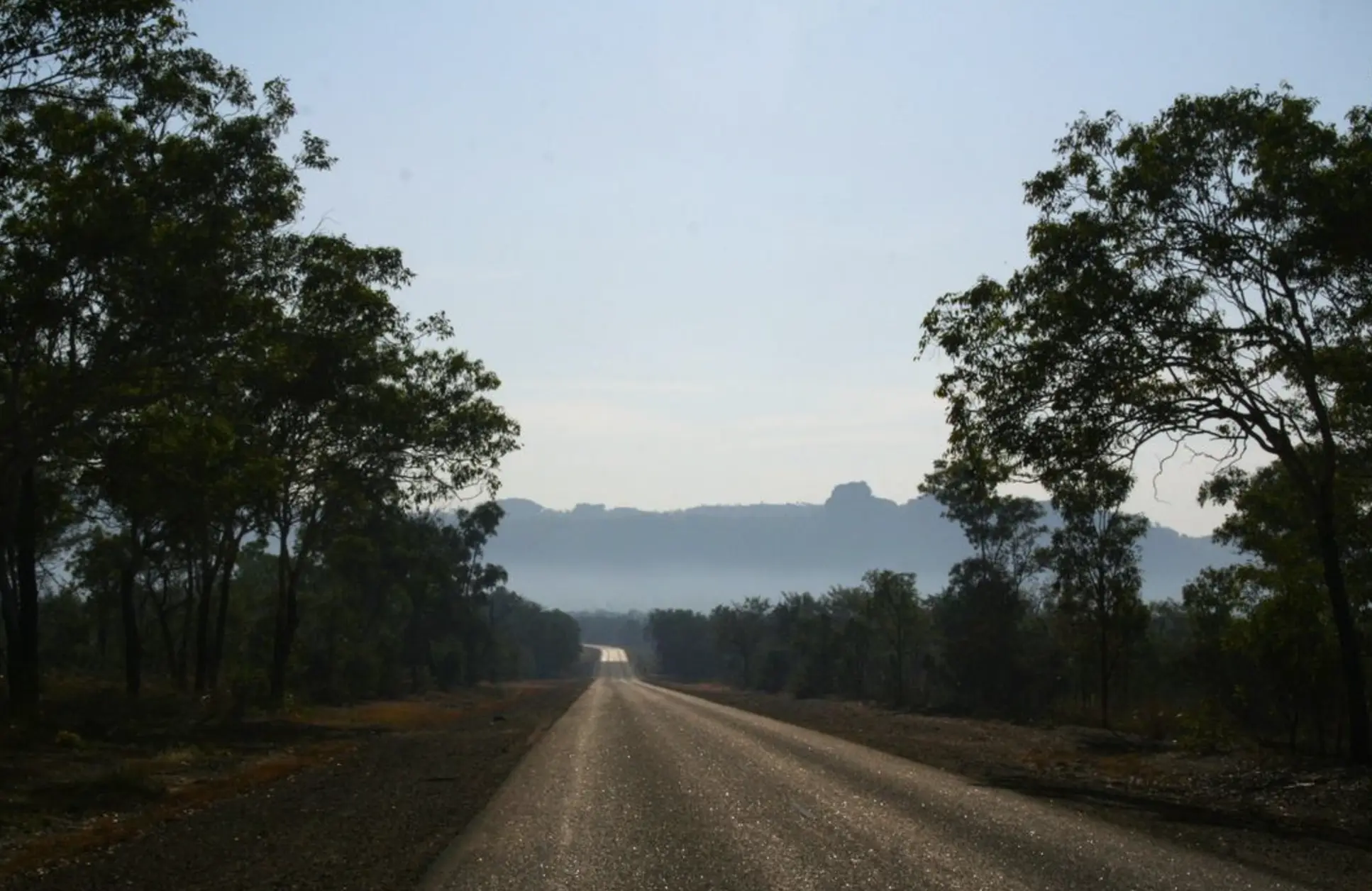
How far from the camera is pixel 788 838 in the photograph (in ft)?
43.5

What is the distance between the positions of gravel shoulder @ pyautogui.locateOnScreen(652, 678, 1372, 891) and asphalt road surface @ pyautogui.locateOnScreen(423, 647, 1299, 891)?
0.84m

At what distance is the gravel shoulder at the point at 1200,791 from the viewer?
13.0 m

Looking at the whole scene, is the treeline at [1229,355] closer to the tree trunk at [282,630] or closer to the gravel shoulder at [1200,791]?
the gravel shoulder at [1200,791]

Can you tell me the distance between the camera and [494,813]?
1577 centimetres

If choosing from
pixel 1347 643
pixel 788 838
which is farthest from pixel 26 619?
pixel 1347 643

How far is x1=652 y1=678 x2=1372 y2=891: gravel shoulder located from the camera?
13023 mm

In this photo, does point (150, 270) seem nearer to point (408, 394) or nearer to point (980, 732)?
point (408, 394)

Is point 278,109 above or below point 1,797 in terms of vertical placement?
above

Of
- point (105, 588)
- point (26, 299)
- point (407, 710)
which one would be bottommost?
point (407, 710)

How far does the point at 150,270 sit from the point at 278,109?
6.65 metres

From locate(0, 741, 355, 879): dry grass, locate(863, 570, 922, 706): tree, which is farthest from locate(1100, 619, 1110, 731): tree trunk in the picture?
→ locate(863, 570, 922, 706): tree

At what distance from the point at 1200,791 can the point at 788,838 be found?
10.8 metres

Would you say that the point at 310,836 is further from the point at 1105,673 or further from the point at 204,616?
the point at 1105,673

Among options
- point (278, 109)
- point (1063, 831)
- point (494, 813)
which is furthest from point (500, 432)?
point (1063, 831)
